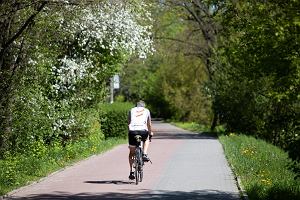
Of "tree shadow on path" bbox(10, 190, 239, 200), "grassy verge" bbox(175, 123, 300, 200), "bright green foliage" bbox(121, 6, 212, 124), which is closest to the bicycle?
"tree shadow on path" bbox(10, 190, 239, 200)

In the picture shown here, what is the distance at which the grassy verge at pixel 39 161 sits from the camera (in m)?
13.4

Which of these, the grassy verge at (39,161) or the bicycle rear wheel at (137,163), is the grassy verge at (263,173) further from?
the grassy verge at (39,161)

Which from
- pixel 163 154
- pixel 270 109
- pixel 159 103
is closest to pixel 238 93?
pixel 270 109

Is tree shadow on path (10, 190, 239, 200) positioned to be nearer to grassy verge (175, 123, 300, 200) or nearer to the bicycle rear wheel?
grassy verge (175, 123, 300, 200)

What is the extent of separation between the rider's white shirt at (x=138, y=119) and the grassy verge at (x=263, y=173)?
103 inches

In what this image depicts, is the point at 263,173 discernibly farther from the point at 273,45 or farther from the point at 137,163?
the point at 273,45

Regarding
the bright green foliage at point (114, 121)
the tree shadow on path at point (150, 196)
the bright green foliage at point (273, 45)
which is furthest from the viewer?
the bright green foliage at point (114, 121)

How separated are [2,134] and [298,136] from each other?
8.15m

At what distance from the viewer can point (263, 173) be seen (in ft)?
49.5

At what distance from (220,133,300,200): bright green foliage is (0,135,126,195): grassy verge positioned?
16.0 feet

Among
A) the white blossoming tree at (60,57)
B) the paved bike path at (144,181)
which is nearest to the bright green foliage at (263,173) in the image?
the paved bike path at (144,181)

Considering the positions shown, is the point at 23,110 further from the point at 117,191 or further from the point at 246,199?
the point at 246,199

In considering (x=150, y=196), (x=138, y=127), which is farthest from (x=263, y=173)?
(x=150, y=196)

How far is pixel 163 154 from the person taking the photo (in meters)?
23.5
